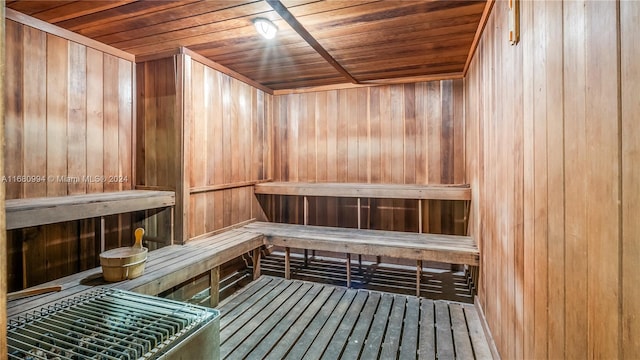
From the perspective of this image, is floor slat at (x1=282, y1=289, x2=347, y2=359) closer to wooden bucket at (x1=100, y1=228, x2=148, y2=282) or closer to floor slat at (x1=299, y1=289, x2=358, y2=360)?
floor slat at (x1=299, y1=289, x2=358, y2=360)

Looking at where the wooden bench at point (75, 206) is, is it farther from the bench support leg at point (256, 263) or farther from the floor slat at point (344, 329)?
the floor slat at point (344, 329)

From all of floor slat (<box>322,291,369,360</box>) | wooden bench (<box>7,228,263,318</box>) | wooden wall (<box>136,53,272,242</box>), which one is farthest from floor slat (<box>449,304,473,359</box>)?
wooden wall (<box>136,53,272,242</box>)

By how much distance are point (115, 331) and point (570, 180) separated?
1845 millimetres

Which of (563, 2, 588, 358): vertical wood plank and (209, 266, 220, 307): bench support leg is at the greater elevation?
(563, 2, 588, 358): vertical wood plank

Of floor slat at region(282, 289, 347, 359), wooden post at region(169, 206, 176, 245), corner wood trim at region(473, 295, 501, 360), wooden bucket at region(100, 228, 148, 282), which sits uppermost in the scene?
wooden post at region(169, 206, 176, 245)

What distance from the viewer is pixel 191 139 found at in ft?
9.87

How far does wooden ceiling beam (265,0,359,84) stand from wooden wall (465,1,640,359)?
4.47ft

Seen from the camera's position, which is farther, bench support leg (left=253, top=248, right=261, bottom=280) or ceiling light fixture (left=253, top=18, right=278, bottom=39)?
bench support leg (left=253, top=248, right=261, bottom=280)

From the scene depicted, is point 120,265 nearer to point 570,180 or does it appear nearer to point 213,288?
point 213,288

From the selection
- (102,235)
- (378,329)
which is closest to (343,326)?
(378,329)

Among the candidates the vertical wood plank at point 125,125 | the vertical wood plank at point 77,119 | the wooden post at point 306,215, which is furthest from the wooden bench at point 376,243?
the vertical wood plank at point 77,119

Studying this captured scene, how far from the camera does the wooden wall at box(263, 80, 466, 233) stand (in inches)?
147

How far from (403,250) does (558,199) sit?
2.05 meters

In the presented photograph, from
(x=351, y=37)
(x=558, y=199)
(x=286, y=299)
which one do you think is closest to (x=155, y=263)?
(x=286, y=299)
